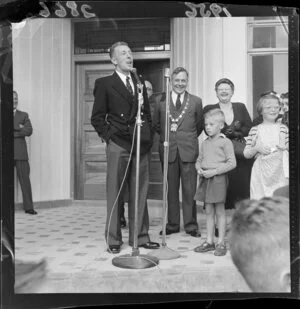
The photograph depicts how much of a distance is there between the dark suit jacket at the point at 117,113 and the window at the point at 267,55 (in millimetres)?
652

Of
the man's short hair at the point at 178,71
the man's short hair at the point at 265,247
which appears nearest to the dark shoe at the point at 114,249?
the man's short hair at the point at 265,247

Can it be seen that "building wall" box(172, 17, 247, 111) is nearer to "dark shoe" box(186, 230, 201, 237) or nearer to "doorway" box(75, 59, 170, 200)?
"doorway" box(75, 59, 170, 200)

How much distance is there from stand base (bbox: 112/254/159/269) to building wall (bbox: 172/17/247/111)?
100 cm

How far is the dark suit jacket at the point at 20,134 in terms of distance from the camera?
361cm

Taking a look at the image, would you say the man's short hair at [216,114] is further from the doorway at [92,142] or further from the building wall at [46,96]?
the building wall at [46,96]

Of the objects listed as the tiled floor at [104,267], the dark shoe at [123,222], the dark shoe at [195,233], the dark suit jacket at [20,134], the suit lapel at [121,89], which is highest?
the suit lapel at [121,89]

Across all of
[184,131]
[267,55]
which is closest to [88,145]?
[184,131]

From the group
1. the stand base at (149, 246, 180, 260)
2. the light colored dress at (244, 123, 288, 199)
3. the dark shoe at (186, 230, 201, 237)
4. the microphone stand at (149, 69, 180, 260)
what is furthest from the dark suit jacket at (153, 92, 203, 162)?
the stand base at (149, 246, 180, 260)

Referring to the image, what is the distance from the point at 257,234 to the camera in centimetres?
358

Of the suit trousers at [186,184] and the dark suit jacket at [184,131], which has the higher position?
the dark suit jacket at [184,131]

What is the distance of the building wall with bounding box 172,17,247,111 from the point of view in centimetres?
361

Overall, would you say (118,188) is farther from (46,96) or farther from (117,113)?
(46,96)

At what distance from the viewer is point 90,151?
3.76 metres

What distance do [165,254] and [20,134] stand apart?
3.64 feet
